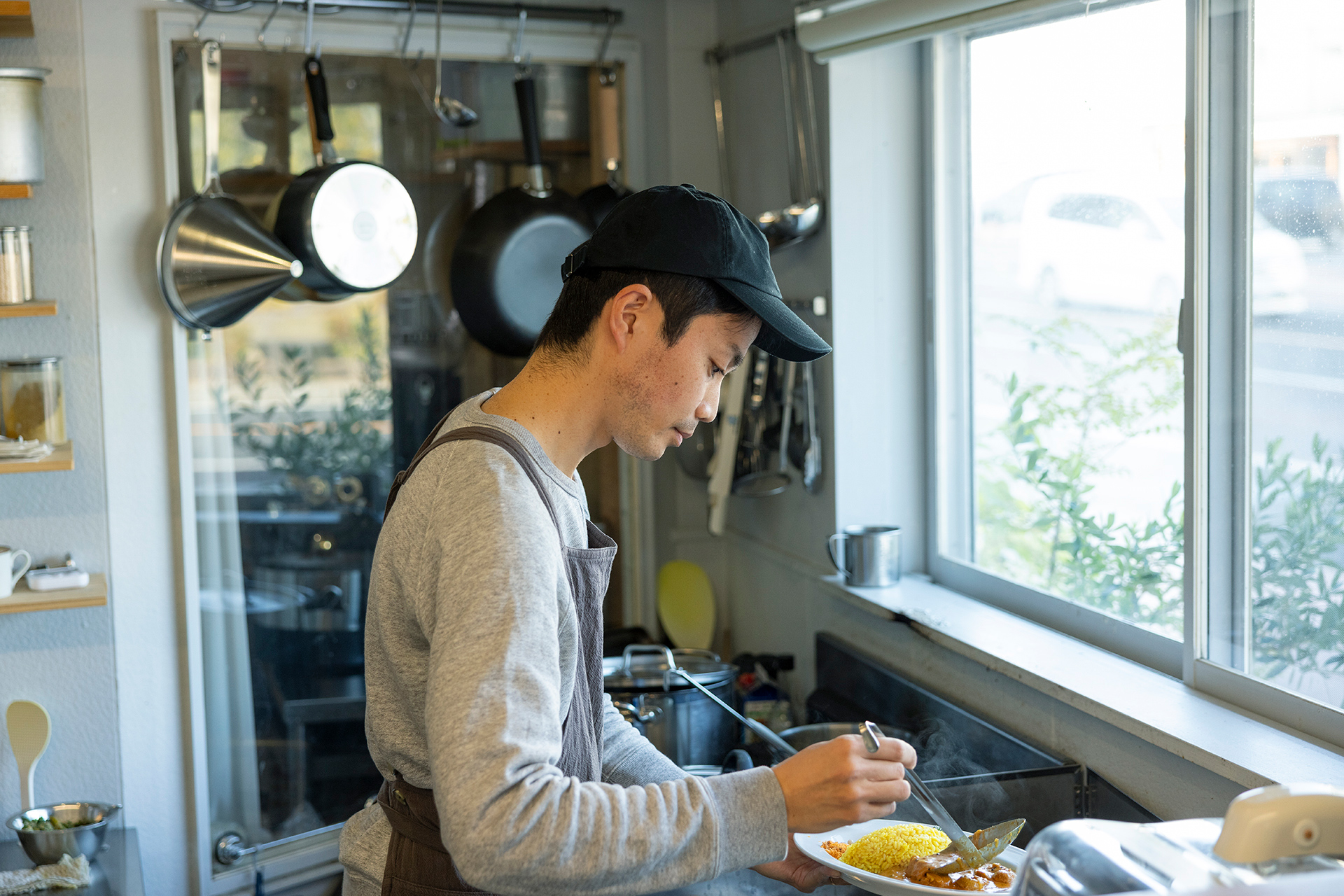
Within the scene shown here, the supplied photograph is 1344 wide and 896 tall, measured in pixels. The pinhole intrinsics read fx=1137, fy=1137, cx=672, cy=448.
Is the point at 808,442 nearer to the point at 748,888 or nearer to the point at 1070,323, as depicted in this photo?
the point at 1070,323

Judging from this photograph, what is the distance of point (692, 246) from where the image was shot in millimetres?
956

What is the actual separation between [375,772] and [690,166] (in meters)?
1.52

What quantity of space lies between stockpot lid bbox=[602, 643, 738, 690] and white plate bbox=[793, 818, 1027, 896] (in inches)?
23.5

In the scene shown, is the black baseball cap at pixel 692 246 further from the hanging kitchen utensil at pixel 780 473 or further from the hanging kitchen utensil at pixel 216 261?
the hanging kitchen utensil at pixel 216 261

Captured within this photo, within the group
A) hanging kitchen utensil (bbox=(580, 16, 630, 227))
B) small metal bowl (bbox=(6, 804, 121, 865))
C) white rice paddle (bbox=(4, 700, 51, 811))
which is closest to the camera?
small metal bowl (bbox=(6, 804, 121, 865))

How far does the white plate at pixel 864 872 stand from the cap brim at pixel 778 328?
47 centimetres

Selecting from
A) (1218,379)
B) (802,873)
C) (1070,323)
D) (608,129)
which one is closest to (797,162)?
(608,129)

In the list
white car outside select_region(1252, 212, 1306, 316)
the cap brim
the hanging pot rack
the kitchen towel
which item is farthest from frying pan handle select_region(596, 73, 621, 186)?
the kitchen towel

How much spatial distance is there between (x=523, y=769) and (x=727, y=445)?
161 centimetres

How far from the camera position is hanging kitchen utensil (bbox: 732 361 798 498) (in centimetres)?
223

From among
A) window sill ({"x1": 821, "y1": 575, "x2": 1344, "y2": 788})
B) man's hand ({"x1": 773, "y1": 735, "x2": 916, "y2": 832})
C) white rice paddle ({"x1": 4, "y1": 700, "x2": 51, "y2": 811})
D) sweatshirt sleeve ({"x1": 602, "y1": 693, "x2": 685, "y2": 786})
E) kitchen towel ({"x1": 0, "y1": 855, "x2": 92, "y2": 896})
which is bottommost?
kitchen towel ({"x1": 0, "y1": 855, "x2": 92, "y2": 896})

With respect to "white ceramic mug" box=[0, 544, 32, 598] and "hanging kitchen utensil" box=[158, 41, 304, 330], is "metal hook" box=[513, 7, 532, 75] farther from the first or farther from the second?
"white ceramic mug" box=[0, 544, 32, 598]

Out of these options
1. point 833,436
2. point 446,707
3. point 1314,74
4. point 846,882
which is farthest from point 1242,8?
point 446,707

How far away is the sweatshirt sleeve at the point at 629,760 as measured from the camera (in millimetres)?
1222
